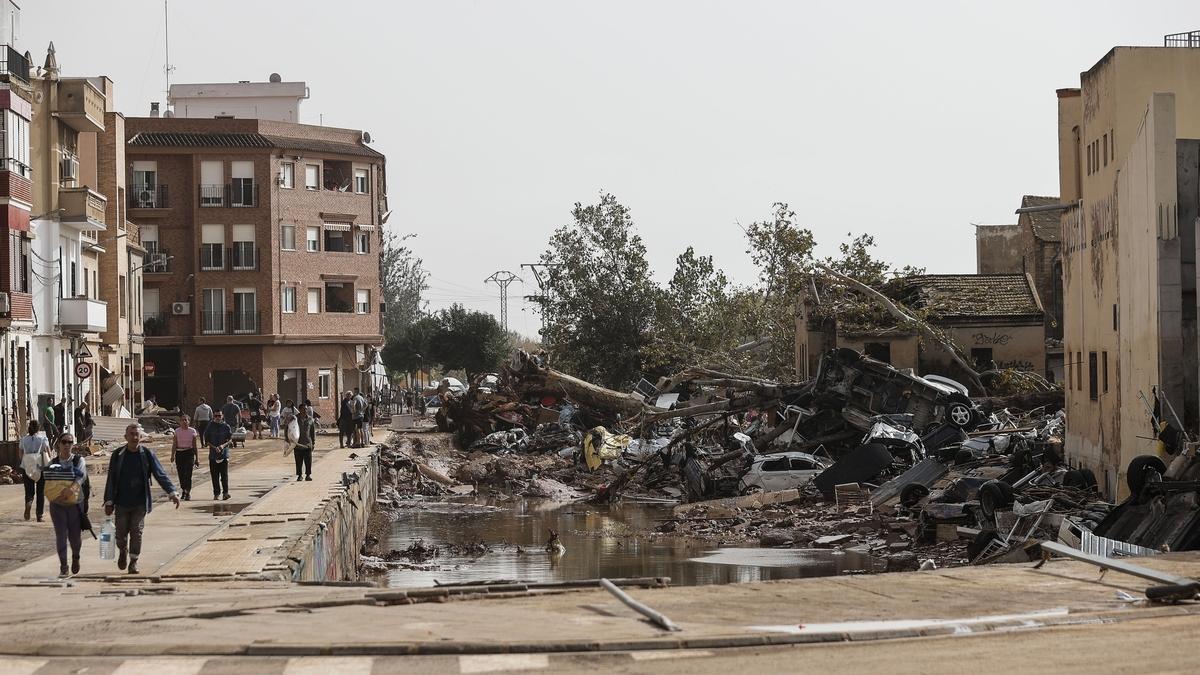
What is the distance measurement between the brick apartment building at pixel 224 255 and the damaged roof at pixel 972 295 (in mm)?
27426

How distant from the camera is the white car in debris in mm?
34688

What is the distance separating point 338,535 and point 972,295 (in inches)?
1249

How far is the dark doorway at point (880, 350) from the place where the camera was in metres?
47.7

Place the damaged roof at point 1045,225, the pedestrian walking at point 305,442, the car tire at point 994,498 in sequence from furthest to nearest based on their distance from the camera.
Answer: the damaged roof at point 1045,225 < the pedestrian walking at point 305,442 < the car tire at point 994,498

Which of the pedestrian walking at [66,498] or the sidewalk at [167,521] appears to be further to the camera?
the sidewalk at [167,521]

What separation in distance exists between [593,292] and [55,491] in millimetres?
53594

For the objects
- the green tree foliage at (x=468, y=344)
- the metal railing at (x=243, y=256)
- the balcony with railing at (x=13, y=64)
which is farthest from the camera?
the green tree foliage at (x=468, y=344)

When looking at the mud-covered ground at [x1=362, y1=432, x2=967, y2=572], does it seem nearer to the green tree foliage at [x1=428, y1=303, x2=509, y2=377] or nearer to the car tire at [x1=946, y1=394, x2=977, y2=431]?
the car tire at [x1=946, y1=394, x2=977, y2=431]

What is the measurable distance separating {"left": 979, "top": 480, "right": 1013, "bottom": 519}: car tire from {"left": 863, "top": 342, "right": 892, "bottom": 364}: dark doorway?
2294 cm

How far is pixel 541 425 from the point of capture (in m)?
53.7

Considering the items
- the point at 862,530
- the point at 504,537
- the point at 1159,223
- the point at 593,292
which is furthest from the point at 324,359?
the point at 1159,223

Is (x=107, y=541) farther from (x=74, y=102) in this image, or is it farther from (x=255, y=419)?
(x=255, y=419)

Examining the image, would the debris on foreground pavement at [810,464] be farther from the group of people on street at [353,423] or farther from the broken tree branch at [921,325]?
the broken tree branch at [921,325]

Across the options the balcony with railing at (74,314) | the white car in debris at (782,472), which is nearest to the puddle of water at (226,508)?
the white car in debris at (782,472)
